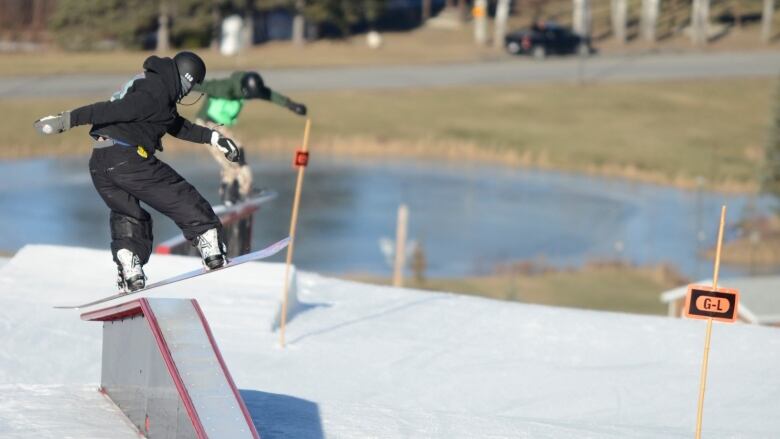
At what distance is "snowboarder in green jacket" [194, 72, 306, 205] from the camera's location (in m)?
14.4

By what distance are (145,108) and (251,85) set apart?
5.70 m

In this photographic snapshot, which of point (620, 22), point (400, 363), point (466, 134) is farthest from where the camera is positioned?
point (620, 22)

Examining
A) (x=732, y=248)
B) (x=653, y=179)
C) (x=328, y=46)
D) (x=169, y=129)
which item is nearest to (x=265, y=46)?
(x=328, y=46)

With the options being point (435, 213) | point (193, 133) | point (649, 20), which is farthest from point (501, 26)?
point (193, 133)

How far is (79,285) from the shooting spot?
45.3ft

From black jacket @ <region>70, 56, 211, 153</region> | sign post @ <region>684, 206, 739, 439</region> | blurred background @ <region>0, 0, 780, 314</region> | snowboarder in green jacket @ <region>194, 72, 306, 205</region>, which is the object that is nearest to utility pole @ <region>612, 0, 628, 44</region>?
blurred background @ <region>0, 0, 780, 314</region>

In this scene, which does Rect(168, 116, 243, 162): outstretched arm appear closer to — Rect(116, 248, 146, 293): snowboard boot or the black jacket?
the black jacket

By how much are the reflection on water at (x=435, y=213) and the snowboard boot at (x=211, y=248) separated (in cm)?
1940

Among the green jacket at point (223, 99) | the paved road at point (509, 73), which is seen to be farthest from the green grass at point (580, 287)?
the paved road at point (509, 73)

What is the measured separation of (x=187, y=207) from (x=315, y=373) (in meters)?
2.93

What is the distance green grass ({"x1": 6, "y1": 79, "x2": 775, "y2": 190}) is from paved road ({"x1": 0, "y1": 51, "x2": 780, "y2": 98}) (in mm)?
1198

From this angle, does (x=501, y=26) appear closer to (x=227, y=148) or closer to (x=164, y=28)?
(x=164, y=28)

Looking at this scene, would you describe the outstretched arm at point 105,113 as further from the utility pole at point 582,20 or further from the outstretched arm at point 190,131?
the utility pole at point 582,20

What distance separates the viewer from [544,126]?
1932 inches
